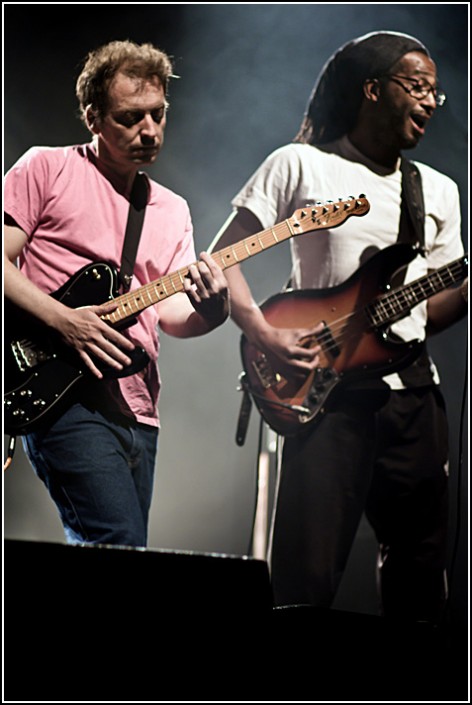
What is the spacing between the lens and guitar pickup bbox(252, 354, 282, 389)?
2.52 metres

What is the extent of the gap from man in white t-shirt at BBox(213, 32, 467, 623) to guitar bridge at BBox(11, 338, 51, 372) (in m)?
0.71

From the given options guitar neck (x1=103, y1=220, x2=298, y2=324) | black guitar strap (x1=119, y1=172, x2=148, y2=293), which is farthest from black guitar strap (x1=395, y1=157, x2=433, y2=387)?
black guitar strap (x1=119, y1=172, x2=148, y2=293)

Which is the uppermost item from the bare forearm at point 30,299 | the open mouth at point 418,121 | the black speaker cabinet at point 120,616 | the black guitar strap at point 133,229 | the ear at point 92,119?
the open mouth at point 418,121

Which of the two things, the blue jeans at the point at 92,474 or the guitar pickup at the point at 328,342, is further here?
the guitar pickup at the point at 328,342

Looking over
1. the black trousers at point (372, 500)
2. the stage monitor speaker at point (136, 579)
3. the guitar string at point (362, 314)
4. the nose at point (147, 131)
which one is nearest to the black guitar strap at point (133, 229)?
the nose at point (147, 131)

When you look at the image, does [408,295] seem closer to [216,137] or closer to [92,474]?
[216,137]

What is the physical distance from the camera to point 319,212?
7.60 ft

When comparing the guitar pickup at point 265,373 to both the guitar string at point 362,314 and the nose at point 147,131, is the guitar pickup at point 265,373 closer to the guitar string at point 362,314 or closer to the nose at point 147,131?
the guitar string at point 362,314

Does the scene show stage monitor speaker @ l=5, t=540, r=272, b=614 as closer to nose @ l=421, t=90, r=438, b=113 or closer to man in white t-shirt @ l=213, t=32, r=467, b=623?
man in white t-shirt @ l=213, t=32, r=467, b=623

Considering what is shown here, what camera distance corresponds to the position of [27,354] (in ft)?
6.82

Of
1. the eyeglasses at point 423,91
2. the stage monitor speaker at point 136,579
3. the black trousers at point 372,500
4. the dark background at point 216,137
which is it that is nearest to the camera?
the stage monitor speaker at point 136,579

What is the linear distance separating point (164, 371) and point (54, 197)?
0.84 meters

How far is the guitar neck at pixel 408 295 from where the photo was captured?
8.26 ft

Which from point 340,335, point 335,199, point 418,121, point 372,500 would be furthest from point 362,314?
point 418,121
